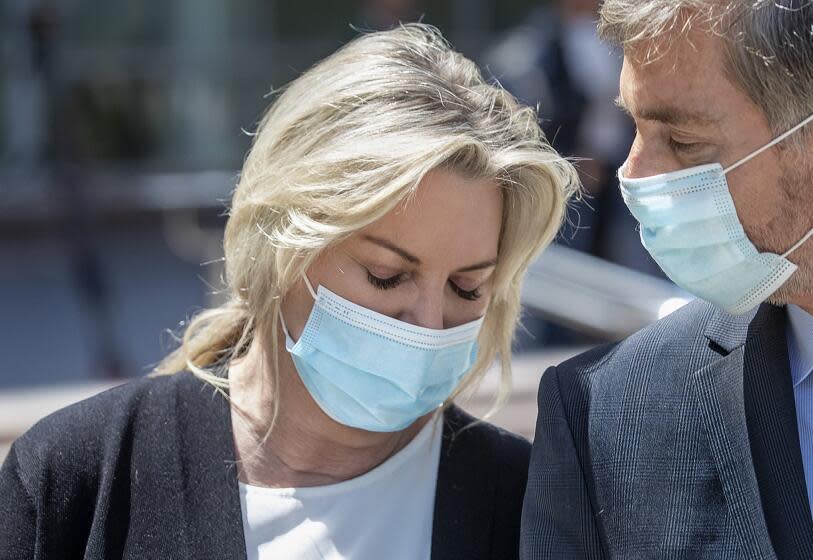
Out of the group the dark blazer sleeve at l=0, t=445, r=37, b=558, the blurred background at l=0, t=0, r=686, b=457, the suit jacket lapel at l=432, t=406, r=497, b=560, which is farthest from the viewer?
the blurred background at l=0, t=0, r=686, b=457

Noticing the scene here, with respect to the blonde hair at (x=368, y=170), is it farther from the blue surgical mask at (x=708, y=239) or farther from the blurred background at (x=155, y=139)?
the blurred background at (x=155, y=139)

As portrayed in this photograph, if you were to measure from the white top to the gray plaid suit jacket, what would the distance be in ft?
0.97

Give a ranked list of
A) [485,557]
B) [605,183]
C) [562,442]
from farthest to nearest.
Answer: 1. [605,183]
2. [485,557]
3. [562,442]

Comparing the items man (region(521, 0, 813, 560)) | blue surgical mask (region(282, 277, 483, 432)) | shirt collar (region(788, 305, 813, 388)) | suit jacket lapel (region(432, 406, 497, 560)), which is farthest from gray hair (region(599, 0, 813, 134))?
suit jacket lapel (region(432, 406, 497, 560))

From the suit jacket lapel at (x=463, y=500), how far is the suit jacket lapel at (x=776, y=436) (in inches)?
24.3

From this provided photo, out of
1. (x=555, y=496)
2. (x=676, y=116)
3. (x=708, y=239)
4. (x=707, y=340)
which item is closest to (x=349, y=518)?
(x=555, y=496)

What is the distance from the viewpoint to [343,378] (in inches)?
96.1

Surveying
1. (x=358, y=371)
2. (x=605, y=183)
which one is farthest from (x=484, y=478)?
(x=605, y=183)

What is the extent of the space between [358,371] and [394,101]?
1.81 ft

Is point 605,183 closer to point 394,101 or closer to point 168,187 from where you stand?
point 394,101

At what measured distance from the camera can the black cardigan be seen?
230cm

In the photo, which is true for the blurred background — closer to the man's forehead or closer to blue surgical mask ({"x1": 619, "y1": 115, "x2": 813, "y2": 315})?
blue surgical mask ({"x1": 619, "y1": 115, "x2": 813, "y2": 315})

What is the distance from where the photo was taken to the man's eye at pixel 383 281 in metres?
2.42

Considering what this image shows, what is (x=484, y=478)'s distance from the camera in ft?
8.21
